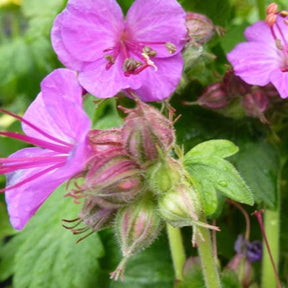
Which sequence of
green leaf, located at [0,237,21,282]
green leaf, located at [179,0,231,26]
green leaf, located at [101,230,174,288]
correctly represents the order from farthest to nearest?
1. green leaf, located at [0,237,21,282]
2. green leaf, located at [101,230,174,288]
3. green leaf, located at [179,0,231,26]

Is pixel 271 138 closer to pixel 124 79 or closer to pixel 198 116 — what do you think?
pixel 198 116

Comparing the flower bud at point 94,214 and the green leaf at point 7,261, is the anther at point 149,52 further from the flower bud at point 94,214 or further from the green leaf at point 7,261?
the green leaf at point 7,261

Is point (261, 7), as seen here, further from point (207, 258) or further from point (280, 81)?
point (207, 258)

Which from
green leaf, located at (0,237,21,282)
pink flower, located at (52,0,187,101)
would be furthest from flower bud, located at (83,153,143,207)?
green leaf, located at (0,237,21,282)

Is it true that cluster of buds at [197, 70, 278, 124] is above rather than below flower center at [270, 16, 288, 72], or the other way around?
below

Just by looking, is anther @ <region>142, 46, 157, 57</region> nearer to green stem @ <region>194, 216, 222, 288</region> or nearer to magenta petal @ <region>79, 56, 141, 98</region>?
magenta petal @ <region>79, 56, 141, 98</region>

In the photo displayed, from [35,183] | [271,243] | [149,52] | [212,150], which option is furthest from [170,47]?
[271,243]
